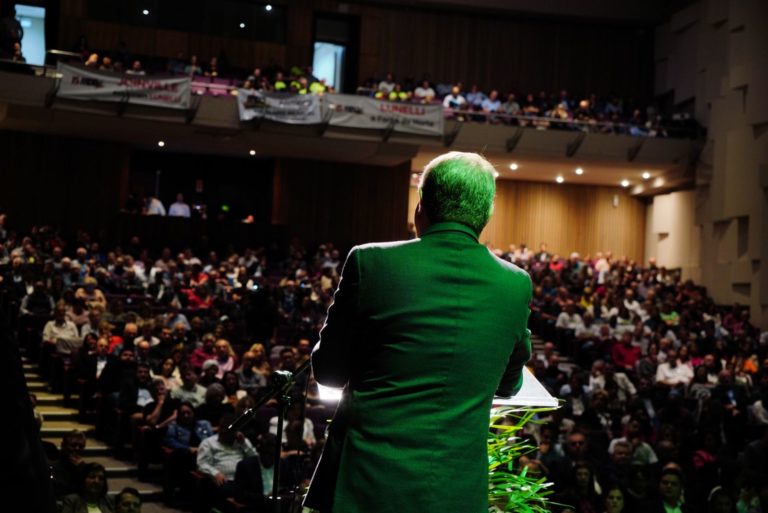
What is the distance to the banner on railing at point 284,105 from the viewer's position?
16703mm

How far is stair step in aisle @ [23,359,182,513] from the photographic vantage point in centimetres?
848

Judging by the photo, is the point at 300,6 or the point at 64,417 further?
the point at 300,6

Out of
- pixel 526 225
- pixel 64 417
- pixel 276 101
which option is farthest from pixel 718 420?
pixel 526 225

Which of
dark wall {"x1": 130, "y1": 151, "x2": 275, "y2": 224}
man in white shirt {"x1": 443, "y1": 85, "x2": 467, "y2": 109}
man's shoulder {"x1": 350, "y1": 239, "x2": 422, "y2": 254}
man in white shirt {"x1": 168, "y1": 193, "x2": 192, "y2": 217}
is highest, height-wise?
man in white shirt {"x1": 443, "y1": 85, "x2": 467, "y2": 109}

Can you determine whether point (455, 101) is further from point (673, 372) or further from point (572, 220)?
point (673, 372)

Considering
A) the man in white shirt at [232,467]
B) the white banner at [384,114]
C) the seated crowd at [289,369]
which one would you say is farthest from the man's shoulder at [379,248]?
the white banner at [384,114]

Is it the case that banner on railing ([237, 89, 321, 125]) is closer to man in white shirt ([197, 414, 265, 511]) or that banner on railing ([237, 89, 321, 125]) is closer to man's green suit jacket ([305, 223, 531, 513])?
man in white shirt ([197, 414, 265, 511])

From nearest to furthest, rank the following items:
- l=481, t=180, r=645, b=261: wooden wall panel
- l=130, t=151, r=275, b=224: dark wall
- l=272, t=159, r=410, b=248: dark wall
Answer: l=272, t=159, r=410, b=248: dark wall → l=130, t=151, r=275, b=224: dark wall → l=481, t=180, r=645, b=261: wooden wall panel

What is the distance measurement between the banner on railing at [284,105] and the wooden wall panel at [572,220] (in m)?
7.24

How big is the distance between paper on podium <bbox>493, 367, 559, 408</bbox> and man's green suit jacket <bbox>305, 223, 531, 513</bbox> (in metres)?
0.16

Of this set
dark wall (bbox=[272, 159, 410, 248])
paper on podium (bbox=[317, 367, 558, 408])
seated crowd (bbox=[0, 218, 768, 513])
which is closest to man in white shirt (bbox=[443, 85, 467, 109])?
dark wall (bbox=[272, 159, 410, 248])

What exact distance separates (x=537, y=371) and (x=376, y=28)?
12018 millimetres

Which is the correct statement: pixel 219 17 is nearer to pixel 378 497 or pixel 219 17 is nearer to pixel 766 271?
pixel 766 271

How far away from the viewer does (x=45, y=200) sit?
62.5ft
